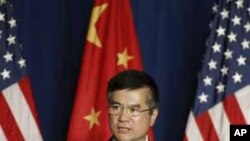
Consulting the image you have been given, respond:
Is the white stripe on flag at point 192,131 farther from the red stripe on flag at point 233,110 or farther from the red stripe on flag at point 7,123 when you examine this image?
the red stripe on flag at point 7,123

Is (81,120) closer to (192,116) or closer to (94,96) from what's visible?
(94,96)

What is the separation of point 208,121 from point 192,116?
10 centimetres

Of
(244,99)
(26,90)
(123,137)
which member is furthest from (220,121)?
(26,90)

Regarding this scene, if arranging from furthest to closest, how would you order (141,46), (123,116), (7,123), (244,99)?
(141,46)
(7,123)
(244,99)
(123,116)

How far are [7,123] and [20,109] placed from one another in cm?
12

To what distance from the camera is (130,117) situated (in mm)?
2215

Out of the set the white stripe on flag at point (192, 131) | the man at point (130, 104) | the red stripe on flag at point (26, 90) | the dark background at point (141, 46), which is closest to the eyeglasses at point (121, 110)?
the man at point (130, 104)

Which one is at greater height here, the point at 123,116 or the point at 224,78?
the point at 224,78

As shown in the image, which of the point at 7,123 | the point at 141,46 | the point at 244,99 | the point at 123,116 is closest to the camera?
the point at 123,116

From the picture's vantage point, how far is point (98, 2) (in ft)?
10.7

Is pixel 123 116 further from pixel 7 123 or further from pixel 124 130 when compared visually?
pixel 7 123

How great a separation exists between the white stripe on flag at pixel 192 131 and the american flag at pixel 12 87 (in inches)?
38.4

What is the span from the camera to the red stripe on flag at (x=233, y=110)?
3.06 m

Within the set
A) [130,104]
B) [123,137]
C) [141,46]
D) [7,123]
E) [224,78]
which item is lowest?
[123,137]
